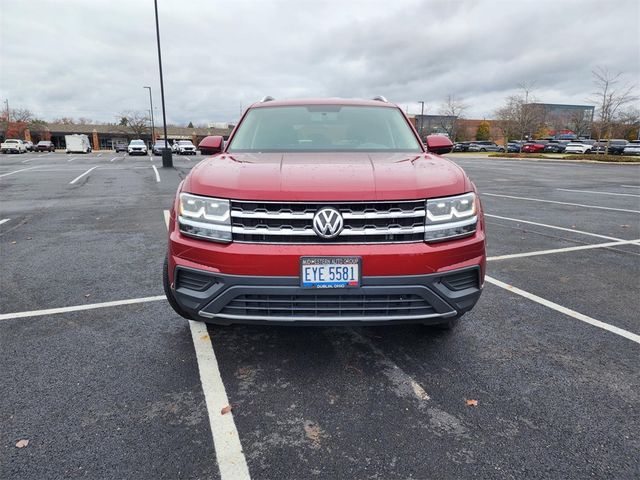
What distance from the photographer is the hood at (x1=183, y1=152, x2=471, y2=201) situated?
101 inches

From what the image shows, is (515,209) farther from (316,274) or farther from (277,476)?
(277,476)

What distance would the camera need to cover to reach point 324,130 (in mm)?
4066

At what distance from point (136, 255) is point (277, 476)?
437 centimetres

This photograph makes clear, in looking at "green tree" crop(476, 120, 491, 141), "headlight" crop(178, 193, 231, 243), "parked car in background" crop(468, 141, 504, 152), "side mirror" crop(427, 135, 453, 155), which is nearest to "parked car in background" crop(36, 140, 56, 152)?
"parked car in background" crop(468, 141, 504, 152)

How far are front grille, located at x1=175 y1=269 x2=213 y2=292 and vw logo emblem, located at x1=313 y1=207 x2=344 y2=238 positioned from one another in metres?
0.72

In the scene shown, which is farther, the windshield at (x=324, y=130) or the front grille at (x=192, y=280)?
the windshield at (x=324, y=130)

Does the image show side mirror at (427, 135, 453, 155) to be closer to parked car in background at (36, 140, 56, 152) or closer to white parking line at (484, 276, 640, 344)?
white parking line at (484, 276, 640, 344)

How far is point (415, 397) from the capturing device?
8.59 feet

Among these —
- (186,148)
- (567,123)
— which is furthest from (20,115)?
(567,123)

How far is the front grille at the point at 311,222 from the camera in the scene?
100 inches

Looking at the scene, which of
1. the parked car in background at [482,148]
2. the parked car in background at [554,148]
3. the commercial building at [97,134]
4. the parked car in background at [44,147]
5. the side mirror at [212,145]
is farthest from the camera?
the commercial building at [97,134]

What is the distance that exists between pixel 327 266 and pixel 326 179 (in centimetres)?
55

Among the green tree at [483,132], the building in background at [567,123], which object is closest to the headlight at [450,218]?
the building in background at [567,123]

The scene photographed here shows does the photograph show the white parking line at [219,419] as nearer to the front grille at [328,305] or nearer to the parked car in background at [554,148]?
the front grille at [328,305]
